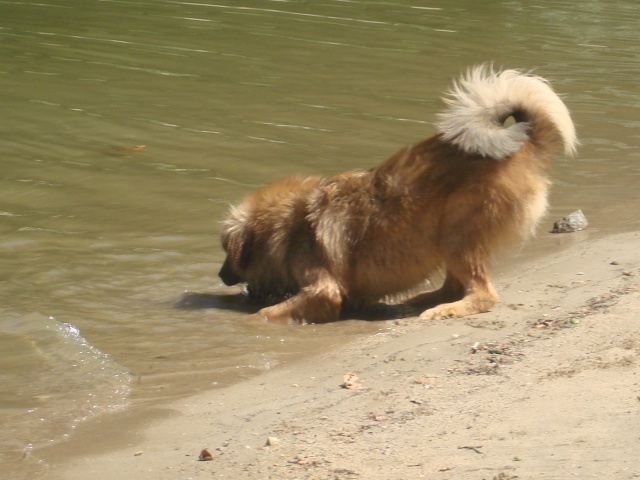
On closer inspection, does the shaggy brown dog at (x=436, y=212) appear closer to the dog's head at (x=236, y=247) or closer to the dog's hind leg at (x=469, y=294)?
the dog's hind leg at (x=469, y=294)

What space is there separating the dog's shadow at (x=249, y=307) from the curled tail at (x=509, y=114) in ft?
3.67

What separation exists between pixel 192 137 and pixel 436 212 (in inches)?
182

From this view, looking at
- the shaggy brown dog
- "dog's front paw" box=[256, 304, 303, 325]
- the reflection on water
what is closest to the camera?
the reflection on water

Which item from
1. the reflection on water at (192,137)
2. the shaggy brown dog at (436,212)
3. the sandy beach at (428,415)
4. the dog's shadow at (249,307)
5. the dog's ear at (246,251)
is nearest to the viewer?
the sandy beach at (428,415)

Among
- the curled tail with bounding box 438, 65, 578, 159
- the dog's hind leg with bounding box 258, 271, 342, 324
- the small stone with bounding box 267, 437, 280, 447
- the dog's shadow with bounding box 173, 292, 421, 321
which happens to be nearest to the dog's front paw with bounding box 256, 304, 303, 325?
the dog's hind leg with bounding box 258, 271, 342, 324

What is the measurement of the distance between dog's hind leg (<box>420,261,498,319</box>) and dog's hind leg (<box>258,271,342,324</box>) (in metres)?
0.56

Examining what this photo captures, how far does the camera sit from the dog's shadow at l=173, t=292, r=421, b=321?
260 inches

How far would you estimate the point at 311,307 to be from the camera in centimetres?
650

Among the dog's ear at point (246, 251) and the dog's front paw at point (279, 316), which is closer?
the dog's front paw at point (279, 316)

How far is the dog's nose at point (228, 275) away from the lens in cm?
700

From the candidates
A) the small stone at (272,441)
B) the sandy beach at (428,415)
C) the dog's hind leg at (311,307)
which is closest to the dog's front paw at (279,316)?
the dog's hind leg at (311,307)

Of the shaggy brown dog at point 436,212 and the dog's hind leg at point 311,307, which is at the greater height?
the shaggy brown dog at point 436,212

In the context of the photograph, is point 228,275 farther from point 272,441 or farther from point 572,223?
point 272,441

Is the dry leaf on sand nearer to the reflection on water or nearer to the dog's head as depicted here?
the reflection on water
